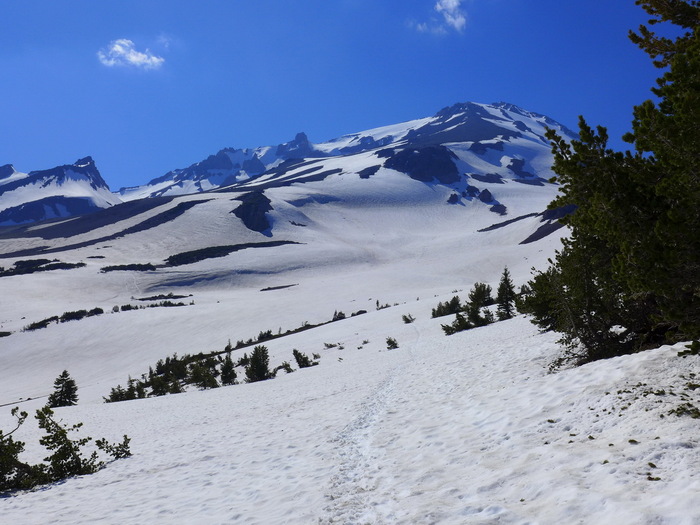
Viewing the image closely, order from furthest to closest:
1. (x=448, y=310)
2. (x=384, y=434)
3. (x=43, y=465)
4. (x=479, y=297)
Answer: (x=448, y=310) < (x=479, y=297) < (x=43, y=465) < (x=384, y=434)

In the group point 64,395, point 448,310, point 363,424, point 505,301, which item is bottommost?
point 363,424

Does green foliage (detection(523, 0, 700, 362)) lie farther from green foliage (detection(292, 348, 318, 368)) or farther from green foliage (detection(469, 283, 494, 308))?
green foliage (detection(469, 283, 494, 308))

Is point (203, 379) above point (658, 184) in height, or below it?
below

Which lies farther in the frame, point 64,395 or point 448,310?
point 448,310

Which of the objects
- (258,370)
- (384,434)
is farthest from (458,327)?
(384,434)

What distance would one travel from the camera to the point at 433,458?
263 inches

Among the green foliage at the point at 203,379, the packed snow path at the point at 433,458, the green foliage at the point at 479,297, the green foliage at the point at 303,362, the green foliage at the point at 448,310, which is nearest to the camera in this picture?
the packed snow path at the point at 433,458

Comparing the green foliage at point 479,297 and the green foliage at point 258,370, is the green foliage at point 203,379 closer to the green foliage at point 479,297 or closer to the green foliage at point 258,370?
the green foliage at point 258,370

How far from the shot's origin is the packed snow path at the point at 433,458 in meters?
4.55

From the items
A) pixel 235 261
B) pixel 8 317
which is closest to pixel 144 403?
pixel 8 317

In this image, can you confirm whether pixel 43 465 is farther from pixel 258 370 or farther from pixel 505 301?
pixel 505 301

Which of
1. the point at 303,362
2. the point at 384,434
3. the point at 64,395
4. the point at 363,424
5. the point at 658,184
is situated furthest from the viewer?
the point at 303,362

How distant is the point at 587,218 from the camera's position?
19.5 ft

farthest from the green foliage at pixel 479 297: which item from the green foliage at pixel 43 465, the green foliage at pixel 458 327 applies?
the green foliage at pixel 43 465
